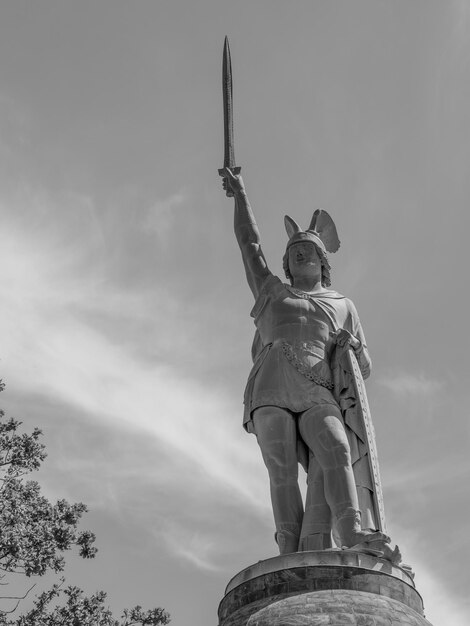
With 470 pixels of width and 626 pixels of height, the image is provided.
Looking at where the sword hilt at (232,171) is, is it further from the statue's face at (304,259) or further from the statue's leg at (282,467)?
the statue's leg at (282,467)

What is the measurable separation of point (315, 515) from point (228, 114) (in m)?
6.11

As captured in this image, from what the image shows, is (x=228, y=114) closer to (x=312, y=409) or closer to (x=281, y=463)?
(x=312, y=409)

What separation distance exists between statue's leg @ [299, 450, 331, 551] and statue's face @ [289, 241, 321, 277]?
8.36 feet

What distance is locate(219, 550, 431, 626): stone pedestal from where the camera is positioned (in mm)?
8219

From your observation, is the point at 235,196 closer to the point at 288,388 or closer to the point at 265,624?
the point at 288,388

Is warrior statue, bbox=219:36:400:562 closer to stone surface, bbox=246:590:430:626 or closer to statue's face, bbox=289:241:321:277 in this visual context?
statue's face, bbox=289:241:321:277

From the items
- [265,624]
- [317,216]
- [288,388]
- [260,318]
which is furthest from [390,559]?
[317,216]

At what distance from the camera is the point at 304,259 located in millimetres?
12117

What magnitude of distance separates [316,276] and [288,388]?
202 cm

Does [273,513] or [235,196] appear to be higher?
[235,196]

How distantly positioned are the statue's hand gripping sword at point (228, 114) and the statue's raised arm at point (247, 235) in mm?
106

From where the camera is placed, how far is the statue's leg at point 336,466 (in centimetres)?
959

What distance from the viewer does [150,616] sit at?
61.7ft

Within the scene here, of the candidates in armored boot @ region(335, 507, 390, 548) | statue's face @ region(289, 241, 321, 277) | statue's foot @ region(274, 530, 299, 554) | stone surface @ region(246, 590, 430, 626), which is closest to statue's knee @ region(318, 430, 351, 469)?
armored boot @ region(335, 507, 390, 548)
